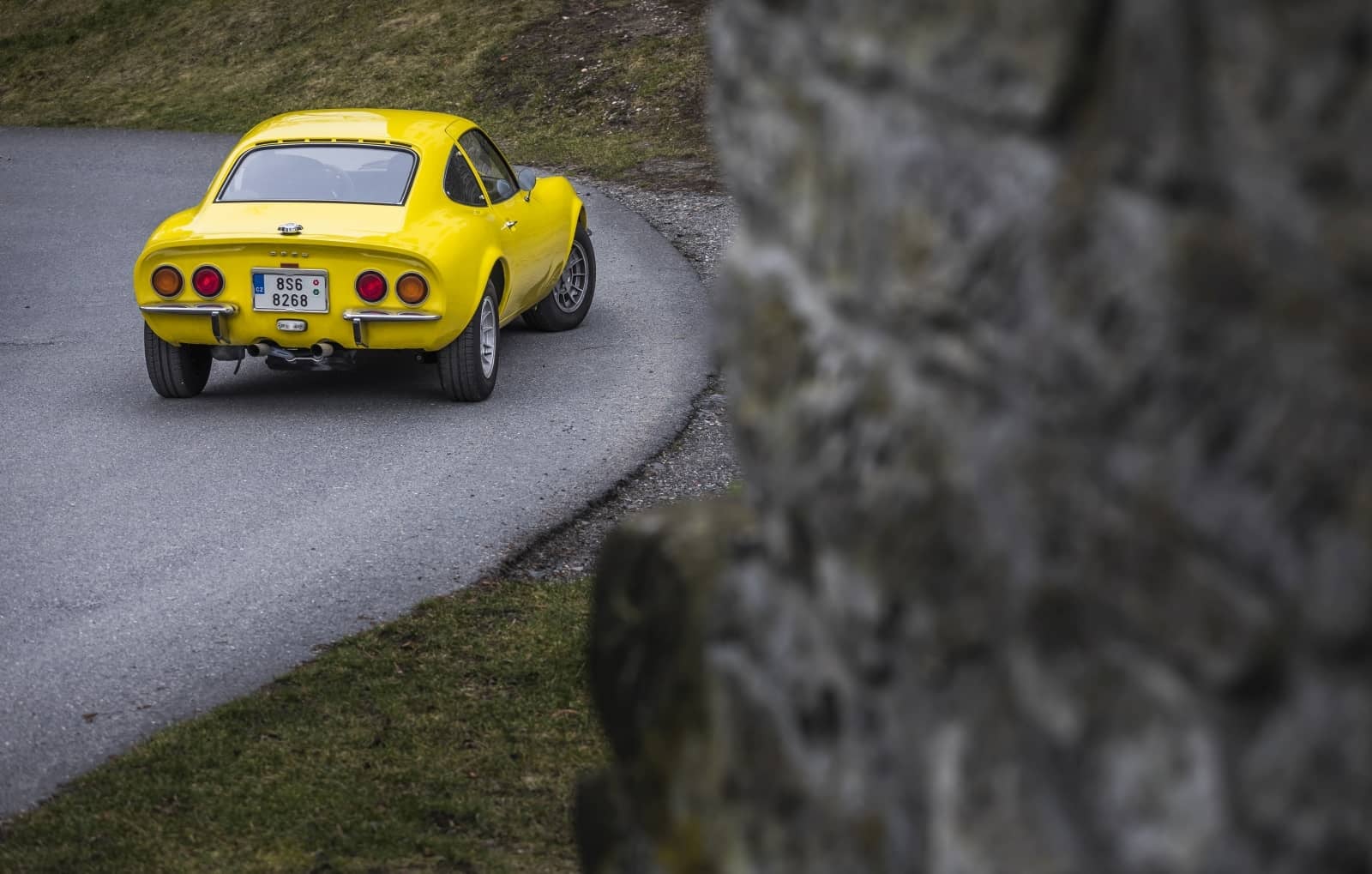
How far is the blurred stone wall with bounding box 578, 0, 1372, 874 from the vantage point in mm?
1108

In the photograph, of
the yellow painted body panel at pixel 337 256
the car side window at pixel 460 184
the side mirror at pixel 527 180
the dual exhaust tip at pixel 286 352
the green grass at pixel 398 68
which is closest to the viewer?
the yellow painted body panel at pixel 337 256

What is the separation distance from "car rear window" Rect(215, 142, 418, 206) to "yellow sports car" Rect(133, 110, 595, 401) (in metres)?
0.01

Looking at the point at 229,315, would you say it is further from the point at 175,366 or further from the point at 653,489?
the point at 653,489

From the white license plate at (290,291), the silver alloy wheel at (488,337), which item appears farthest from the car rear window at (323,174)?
the silver alloy wheel at (488,337)

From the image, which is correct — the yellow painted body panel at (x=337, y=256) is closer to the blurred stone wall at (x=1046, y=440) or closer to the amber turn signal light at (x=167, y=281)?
the amber turn signal light at (x=167, y=281)

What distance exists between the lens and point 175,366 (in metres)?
8.94

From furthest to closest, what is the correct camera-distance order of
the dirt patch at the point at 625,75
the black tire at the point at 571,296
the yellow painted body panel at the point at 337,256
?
1. the dirt patch at the point at 625,75
2. the black tire at the point at 571,296
3. the yellow painted body panel at the point at 337,256

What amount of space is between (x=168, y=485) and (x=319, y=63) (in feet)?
74.6

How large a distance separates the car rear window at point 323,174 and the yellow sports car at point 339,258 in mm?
10

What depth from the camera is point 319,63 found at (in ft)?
93.6

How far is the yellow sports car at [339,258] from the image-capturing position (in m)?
8.29

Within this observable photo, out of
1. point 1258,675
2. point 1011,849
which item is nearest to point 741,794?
point 1011,849

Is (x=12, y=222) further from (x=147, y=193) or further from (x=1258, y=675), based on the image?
(x=1258, y=675)

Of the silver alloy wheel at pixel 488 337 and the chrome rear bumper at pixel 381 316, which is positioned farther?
the silver alloy wheel at pixel 488 337
